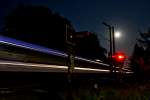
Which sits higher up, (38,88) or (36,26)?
(36,26)

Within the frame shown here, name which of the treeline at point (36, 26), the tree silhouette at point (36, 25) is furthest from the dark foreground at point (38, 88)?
the tree silhouette at point (36, 25)

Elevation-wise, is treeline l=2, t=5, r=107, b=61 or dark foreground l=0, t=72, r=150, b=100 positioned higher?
treeline l=2, t=5, r=107, b=61

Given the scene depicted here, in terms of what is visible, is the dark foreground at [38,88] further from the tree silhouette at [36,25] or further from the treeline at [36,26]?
the tree silhouette at [36,25]

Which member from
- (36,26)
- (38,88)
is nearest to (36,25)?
(36,26)

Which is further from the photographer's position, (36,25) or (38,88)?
(36,25)

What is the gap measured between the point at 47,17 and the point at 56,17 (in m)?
1.50

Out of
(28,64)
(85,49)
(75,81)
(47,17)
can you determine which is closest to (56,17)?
(47,17)

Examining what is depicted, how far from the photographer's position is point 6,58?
16.8ft

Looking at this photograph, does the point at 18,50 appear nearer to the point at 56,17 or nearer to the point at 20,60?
the point at 20,60

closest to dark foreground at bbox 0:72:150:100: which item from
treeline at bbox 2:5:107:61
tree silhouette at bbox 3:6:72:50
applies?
treeline at bbox 2:5:107:61

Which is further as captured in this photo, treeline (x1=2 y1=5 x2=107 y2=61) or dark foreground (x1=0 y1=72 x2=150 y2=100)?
treeline (x1=2 y1=5 x2=107 y2=61)

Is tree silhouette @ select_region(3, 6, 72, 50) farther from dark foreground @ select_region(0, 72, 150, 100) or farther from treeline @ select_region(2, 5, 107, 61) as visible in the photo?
dark foreground @ select_region(0, 72, 150, 100)

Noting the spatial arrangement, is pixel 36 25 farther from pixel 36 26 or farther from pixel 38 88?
pixel 38 88

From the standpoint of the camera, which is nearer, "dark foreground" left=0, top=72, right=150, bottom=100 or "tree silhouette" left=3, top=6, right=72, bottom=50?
"dark foreground" left=0, top=72, right=150, bottom=100
